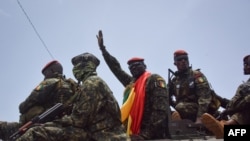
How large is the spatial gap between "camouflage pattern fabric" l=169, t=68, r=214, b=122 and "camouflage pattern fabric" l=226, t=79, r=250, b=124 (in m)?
0.65

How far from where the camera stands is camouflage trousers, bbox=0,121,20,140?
22.6ft

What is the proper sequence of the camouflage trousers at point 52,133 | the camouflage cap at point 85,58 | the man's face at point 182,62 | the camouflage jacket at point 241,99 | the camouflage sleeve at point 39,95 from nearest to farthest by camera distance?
1. the camouflage trousers at point 52,133
2. the camouflage cap at point 85,58
3. the camouflage sleeve at point 39,95
4. the camouflage jacket at point 241,99
5. the man's face at point 182,62

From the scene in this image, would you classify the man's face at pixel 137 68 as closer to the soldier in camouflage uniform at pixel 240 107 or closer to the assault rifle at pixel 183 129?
the assault rifle at pixel 183 129

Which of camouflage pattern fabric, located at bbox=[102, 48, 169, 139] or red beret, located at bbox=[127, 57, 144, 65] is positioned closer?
camouflage pattern fabric, located at bbox=[102, 48, 169, 139]

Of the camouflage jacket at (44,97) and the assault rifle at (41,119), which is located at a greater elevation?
the camouflage jacket at (44,97)

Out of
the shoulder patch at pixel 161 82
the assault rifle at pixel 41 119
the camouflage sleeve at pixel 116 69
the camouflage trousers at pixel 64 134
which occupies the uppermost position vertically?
the camouflage sleeve at pixel 116 69

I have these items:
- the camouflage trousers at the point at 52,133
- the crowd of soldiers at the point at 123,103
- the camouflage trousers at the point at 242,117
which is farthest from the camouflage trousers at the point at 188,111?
the camouflage trousers at the point at 52,133

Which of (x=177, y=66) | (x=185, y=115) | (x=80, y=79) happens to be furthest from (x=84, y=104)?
(x=177, y=66)

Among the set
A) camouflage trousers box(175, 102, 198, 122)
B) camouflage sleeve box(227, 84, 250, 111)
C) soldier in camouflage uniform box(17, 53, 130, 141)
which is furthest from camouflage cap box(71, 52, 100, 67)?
camouflage sleeve box(227, 84, 250, 111)

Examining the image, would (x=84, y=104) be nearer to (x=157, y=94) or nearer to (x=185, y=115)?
(x=157, y=94)

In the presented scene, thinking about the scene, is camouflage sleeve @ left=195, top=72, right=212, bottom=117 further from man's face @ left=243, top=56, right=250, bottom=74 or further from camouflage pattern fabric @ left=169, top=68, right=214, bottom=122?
man's face @ left=243, top=56, right=250, bottom=74

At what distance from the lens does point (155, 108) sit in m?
6.53

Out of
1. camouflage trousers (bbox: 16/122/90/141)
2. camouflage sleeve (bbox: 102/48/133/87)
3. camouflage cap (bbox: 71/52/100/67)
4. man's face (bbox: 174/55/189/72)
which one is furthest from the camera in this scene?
camouflage sleeve (bbox: 102/48/133/87)

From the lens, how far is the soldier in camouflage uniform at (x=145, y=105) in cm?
638
